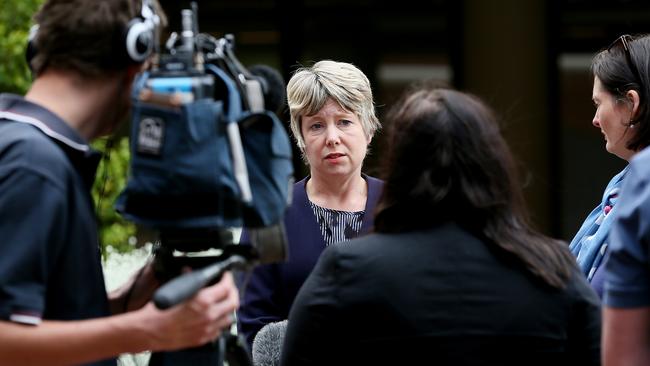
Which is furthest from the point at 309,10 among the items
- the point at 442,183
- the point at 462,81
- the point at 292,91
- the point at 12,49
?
the point at 442,183

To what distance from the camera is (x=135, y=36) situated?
89.0 inches

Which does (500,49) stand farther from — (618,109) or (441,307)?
(441,307)

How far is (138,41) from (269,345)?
1.30m

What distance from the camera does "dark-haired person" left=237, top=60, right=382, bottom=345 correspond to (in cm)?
364

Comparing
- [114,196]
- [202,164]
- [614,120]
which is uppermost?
[202,164]

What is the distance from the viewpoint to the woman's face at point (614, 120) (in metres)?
3.34

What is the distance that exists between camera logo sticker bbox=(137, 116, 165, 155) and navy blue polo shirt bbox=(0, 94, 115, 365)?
0.20 meters

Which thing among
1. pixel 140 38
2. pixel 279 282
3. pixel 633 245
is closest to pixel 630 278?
pixel 633 245

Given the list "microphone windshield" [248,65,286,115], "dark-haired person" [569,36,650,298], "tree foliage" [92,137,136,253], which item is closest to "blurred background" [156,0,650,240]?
"tree foliage" [92,137,136,253]

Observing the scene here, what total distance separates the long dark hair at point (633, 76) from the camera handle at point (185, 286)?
1643mm

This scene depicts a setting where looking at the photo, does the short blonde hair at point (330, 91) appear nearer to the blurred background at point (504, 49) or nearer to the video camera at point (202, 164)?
the video camera at point (202, 164)

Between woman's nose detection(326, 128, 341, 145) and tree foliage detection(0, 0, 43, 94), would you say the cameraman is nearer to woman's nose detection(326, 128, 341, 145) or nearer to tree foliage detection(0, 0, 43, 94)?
woman's nose detection(326, 128, 341, 145)

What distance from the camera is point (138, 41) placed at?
7.46 feet

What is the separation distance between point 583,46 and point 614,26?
0.29 metres
